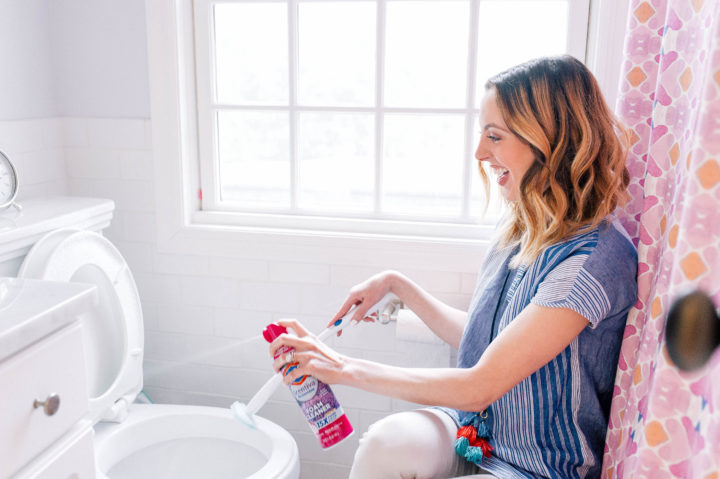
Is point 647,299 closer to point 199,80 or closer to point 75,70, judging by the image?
point 199,80

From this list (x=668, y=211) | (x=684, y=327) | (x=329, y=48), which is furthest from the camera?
(x=329, y=48)

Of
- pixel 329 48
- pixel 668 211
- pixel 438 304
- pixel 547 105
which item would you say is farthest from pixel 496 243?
pixel 329 48

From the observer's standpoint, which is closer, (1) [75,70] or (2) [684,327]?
(2) [684,327]

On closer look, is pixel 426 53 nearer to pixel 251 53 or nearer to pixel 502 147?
pixel 251 53

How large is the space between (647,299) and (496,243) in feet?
1.40

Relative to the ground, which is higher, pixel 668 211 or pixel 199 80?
pixel 199 80

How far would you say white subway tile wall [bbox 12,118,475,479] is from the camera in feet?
6.27

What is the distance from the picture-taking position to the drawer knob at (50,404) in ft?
3.43

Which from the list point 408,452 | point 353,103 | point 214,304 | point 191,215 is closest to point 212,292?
point 214,304

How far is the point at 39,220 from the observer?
153cm

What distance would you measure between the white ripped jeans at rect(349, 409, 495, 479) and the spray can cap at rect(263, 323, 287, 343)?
0.28 meters

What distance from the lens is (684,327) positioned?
0.89m

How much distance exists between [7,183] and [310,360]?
0.95m

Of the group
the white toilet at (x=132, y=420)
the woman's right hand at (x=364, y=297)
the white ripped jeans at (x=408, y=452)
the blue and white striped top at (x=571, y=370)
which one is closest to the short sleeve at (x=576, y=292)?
the blue and white striped top at (x=571, y=370)
